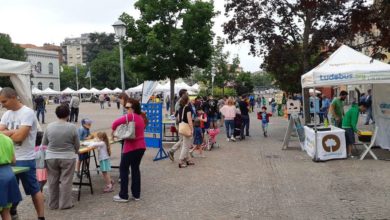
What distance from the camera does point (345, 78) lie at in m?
11.2


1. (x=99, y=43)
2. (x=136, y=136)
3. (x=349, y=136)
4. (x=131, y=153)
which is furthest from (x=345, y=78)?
(x=99, y=43)

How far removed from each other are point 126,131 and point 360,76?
636 cm

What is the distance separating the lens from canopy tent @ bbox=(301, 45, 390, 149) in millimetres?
11031

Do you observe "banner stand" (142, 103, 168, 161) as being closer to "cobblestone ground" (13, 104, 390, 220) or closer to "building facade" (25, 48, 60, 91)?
"cobblestone ground" (13, 104, 390, 220)

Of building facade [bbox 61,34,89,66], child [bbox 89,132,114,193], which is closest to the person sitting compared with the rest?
child [bbox 89,132,114,193]

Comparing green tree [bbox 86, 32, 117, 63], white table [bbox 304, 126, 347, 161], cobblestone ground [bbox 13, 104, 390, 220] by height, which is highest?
green tree [bbox 86, 32, 117, 63]

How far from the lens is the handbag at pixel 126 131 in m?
7.52

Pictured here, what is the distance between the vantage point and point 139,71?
21.5 meters

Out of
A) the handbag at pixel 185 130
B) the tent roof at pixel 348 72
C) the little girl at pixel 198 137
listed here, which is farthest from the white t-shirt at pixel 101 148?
the tent roof at pixel 348 72

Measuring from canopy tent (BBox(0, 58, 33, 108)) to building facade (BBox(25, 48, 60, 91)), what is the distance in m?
92.2

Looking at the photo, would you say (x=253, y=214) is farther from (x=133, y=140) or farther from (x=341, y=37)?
(x=341, y=37)

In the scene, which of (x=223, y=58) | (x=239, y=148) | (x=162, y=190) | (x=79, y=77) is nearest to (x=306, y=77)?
(x=239, y=148)

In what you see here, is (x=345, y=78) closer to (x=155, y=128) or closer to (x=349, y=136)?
(x=349, y=136)

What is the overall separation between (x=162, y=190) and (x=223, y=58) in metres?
38.6
